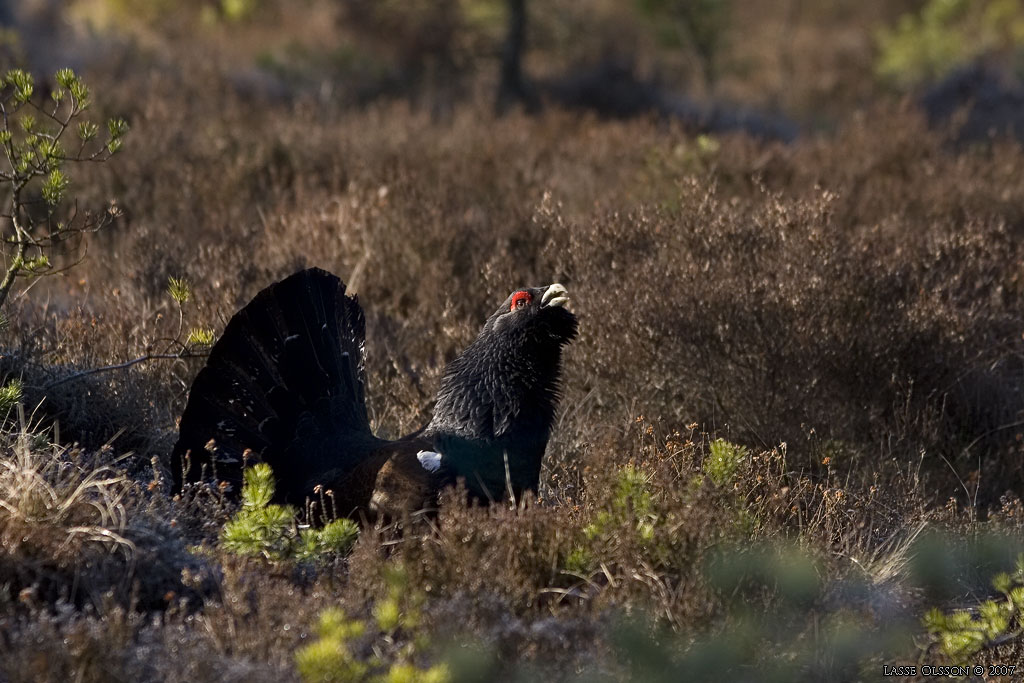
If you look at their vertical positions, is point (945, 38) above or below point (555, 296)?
above

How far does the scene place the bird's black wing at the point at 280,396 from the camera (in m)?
4.61

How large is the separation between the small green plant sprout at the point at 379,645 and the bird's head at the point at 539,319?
123 cm

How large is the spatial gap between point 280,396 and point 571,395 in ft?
5.28

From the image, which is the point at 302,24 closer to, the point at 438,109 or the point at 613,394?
the point at 438,109

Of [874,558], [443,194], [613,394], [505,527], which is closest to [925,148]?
[443,194]

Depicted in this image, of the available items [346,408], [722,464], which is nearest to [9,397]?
[346,408]

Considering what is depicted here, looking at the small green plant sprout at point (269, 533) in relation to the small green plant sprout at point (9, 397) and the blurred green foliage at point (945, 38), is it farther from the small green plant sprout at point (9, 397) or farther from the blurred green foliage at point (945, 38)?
the blurred green foliage at point (945, 38)

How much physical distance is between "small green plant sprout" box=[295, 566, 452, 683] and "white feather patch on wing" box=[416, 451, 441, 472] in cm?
78

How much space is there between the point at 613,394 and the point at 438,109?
A: 25.0 ft

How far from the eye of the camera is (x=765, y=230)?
6.02 metres

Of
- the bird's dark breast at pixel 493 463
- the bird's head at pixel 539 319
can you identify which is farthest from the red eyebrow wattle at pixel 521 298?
the bird's dark breast at pixel 493 463

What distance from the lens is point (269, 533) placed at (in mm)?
3709

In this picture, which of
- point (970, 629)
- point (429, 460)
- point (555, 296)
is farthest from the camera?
point (555, 296)

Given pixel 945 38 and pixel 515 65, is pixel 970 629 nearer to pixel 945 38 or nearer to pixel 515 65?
pixel 515 65
